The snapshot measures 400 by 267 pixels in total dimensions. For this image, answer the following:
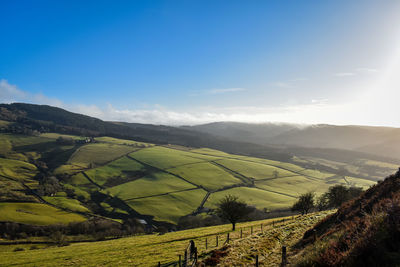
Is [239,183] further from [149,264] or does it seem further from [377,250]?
[377,250]

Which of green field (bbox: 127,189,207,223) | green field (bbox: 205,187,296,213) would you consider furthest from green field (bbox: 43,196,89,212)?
green field (bbox: 205,187,296,213)

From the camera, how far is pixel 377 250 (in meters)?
10.3

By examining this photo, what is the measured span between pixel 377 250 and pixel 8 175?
206064 mm

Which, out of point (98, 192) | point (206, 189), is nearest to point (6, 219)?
point (98, 192)

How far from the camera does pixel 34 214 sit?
347 ft

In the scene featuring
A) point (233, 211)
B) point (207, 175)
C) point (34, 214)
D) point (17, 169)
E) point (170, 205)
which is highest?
point (233, 211)

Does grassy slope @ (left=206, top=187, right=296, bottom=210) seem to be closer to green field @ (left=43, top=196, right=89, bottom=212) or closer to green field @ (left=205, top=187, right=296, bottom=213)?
green field @ (left=205, top=187, right=296, bottom=213)

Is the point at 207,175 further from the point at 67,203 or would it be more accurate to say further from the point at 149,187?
the point at 67,203

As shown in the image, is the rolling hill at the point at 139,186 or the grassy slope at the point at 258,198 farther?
the grassy slope at the point at 258,198

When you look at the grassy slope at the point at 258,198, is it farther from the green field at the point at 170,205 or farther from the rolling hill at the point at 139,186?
the green field at the point at 170,205

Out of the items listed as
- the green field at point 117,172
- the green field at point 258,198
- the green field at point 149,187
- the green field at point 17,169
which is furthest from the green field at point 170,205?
the green field at point 17,169

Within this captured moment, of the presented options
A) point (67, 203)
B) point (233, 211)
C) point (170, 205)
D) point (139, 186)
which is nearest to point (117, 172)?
point (139, 186)

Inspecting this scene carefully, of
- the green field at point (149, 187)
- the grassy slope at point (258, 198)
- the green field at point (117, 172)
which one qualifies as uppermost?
the green field at point (117, 172)

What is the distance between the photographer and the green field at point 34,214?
322ft
